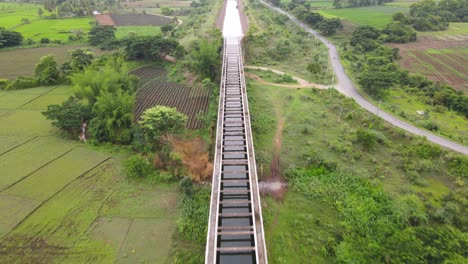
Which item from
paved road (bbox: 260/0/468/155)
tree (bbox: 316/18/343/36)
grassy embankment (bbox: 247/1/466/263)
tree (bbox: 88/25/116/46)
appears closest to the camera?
grassy embankment (bbox: 247/1/466/263)

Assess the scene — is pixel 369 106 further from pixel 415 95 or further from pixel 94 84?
pixel 94 84

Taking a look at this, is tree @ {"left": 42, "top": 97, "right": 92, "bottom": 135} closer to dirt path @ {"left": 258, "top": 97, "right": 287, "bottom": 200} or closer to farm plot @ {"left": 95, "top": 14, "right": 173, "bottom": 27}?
dirt path @ {"left": 258, "top": 97, "right": 287, "bottom": 200}

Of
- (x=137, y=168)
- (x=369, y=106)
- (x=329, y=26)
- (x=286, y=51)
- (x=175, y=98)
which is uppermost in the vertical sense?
(x=329, y=26)

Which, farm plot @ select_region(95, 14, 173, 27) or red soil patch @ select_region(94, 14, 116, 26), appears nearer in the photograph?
red soil patch @ select_region(94, 14, 116, 26)

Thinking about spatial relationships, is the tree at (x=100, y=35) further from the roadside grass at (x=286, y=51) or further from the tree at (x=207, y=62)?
the roadside grass at (x=286, y=51)

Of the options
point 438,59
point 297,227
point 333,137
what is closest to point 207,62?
point 333,137

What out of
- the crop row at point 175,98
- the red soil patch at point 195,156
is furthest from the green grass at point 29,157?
the red soil patch at point 195,156

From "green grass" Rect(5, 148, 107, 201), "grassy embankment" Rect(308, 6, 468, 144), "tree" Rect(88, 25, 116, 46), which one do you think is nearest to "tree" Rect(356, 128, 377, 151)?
"grassy embankment" Rect(308, 6, 468, 144)

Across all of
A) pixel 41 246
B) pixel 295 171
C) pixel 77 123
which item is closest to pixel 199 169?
pixel 295 171
